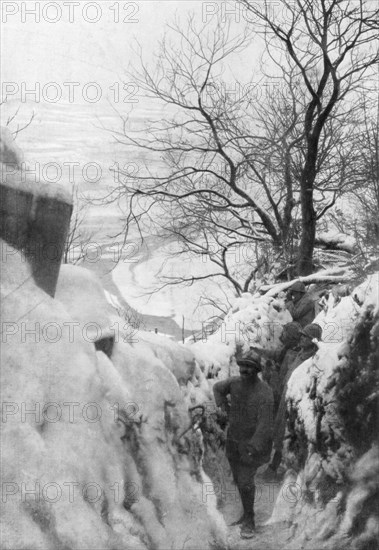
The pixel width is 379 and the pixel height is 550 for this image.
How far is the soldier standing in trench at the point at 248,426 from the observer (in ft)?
19.7

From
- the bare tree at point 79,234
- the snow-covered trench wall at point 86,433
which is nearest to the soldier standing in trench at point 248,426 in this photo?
the snow-covered trench wall at point 86,433

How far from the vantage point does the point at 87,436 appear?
5.07 m

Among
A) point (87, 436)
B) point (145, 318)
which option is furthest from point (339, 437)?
point (145, 318)

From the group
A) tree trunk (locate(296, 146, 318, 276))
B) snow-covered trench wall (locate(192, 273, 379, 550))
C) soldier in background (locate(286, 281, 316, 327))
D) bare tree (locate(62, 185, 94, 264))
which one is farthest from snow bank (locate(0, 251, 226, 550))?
bare tree (locate(62, 185, 94, 264))

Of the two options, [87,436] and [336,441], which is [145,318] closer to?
→ [336,441]

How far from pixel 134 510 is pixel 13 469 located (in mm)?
867

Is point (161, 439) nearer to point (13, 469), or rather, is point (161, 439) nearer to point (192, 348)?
point (13, 469)

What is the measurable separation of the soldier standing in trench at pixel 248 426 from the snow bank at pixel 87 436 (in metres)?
0.38

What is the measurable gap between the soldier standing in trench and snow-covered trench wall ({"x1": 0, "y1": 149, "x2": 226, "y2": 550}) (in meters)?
0.36

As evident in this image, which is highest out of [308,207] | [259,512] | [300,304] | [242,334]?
[308,207]

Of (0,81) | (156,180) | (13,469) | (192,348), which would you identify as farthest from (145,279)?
(13,469)

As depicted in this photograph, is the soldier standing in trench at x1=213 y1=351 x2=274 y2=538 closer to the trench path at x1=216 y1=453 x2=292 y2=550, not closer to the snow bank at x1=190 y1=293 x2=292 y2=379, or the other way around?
the trench path at x1=216 y1=453 x2=292 y2=550

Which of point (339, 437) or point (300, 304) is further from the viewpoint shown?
point (300, 304)

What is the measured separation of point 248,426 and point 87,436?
1.51 m
